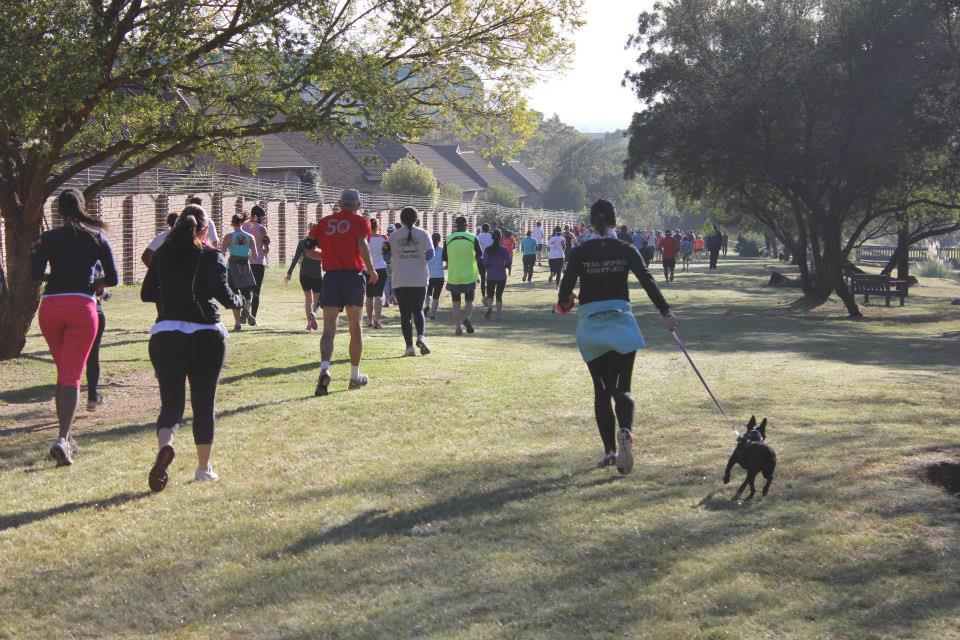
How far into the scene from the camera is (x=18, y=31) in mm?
10875

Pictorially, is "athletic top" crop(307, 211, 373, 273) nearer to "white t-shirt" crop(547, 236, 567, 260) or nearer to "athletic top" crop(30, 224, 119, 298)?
"athletic top" crop(30, 224, 119, 298)

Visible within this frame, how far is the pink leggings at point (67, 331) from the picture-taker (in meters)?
7.96

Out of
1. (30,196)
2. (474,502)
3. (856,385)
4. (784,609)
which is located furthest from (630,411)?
(30,196)

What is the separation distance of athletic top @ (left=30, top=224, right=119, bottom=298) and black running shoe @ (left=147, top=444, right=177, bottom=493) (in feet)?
5.57

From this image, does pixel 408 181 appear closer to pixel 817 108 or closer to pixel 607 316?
pixel 817 108

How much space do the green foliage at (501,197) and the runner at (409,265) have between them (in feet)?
266

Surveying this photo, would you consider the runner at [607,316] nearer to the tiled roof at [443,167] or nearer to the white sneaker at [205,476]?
the white sneaker at [205,476]

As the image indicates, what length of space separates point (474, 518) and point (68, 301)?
348cm

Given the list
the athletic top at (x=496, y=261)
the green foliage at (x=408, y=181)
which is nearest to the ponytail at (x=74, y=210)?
the athletic top at (x=496, y=261)

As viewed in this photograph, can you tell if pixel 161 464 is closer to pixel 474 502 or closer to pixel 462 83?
pixel 474 502

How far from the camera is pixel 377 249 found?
19.3 metres

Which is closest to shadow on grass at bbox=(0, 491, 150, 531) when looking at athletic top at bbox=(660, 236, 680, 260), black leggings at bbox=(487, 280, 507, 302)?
black leggings at bbox=(487, 280, 507, 302)

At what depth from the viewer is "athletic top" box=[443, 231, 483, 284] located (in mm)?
18062

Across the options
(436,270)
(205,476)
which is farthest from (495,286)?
(205,476)
